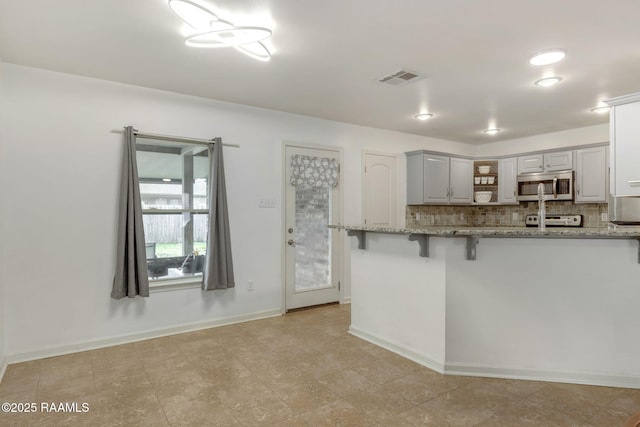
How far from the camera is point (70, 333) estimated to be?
10.6 ft

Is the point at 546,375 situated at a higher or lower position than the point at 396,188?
lower

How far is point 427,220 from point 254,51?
14.2 feet

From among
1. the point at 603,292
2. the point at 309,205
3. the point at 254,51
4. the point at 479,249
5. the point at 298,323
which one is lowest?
the point at 298,323

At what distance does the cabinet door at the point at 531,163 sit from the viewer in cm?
560

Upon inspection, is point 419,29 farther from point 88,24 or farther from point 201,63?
point 88,24

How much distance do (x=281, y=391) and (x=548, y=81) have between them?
359cm

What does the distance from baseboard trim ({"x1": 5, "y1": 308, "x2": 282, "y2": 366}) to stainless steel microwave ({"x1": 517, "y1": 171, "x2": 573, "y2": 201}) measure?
4.37 m

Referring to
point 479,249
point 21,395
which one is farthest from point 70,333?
point 479,249

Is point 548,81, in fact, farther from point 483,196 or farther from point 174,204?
point 174,204

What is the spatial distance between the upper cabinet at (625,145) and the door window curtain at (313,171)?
2.95 m

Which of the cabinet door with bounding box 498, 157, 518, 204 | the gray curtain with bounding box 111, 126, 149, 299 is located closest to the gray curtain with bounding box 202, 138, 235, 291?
the gray curtain with bounding box 111, 126, 149, 299

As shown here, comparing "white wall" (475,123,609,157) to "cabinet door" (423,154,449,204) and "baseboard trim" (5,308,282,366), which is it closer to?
"cabinet door" (423,154,449,204)

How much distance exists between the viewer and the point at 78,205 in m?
3.27

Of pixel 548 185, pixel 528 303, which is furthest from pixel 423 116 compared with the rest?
pixel 528 303
